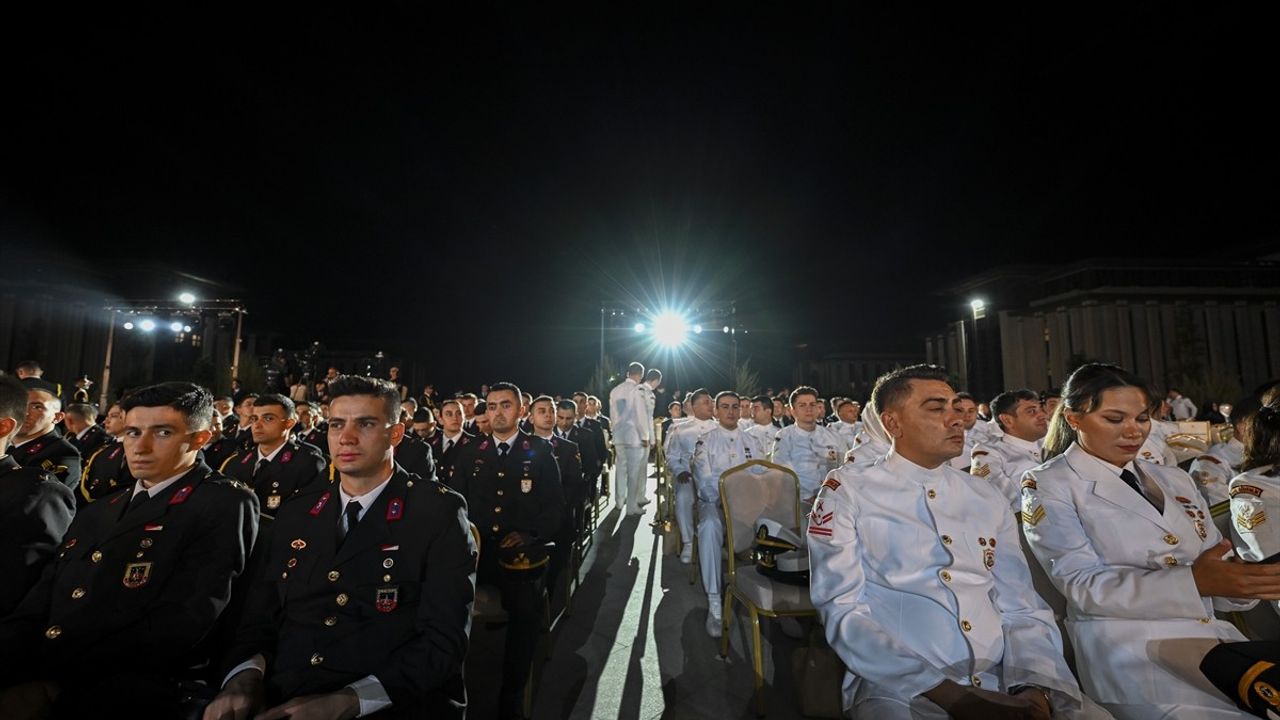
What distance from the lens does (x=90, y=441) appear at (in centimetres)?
569

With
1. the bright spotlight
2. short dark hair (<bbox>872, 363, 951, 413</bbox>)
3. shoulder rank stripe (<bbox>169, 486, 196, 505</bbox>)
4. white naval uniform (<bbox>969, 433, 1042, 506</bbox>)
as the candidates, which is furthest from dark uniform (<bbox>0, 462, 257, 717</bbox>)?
the bright spotlight

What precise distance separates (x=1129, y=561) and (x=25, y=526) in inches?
179

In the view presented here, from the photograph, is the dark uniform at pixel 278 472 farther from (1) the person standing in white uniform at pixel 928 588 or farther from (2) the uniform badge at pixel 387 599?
(1) the person standing in white uniform at pixel 928 588

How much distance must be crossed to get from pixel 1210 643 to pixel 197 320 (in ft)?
99.8

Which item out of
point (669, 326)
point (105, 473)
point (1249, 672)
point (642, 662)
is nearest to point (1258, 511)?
point (1249, 672)

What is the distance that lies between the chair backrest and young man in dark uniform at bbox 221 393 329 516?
3.16 metres

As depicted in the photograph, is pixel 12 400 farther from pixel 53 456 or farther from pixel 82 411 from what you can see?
pixel 82 411

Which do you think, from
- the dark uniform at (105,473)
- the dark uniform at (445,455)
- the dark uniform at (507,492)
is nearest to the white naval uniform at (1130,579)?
the dark uniform at (507,492)

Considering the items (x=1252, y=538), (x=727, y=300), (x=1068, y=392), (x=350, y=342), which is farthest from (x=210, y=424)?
(x=350, y=342)

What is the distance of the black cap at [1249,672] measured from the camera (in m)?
1.22

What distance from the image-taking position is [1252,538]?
2168 mm

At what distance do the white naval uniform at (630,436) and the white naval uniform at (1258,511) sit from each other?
6.40 metres

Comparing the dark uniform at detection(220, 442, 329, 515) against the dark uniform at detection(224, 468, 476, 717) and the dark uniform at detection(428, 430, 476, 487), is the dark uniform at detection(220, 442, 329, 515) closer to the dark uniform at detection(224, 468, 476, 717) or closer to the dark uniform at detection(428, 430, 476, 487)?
the dark uniform at detection(428, 430, 476, 487)

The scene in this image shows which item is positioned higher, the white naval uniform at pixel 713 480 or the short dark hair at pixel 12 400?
the short dark hair at pixel 12 400
